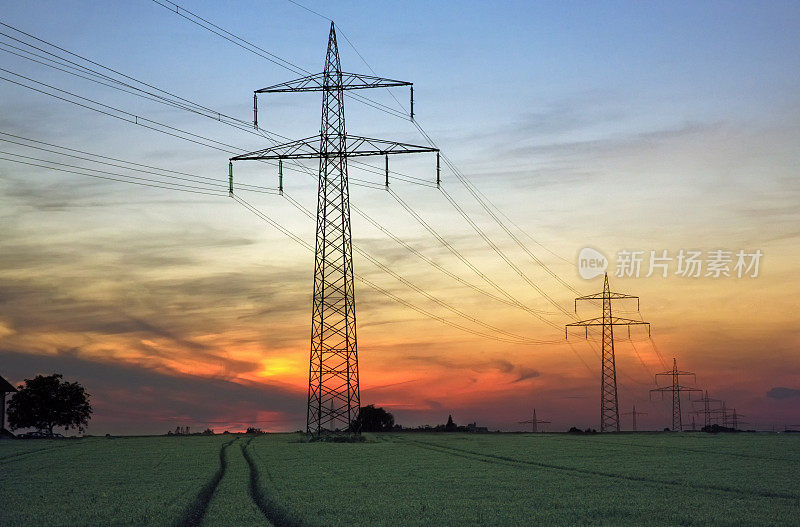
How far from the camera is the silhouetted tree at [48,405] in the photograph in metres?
142

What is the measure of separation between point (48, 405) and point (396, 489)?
120879 millimetres

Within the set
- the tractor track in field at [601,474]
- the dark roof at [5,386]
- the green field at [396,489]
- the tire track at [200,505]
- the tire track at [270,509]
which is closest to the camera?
the tire track at [200,505]

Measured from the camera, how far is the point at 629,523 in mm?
28391

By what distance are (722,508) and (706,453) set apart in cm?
4202

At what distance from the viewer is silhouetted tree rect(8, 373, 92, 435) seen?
142 m

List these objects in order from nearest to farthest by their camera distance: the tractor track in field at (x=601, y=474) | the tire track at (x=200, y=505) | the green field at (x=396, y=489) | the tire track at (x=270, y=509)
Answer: the tire track at (x=200, y=505), the tire track at (x=270, y=509), the green field at (x=396, y=489), the tractor track in field at (x=601, y=474)

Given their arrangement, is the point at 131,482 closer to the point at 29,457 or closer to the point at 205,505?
the point at 205,505

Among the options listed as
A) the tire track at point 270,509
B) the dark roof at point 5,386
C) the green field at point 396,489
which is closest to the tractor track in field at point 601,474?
the green field at point 396,489

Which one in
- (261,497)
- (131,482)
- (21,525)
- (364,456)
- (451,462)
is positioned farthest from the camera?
(364,456)

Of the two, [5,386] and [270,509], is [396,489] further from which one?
[5,386]

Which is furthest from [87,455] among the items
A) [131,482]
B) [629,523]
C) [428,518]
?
[629,523]

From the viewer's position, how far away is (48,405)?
471ft

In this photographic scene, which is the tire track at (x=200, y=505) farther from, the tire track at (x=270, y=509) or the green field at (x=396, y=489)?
the tire track at (x=270, y=509)

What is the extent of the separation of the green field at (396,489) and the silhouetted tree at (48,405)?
82758mm
